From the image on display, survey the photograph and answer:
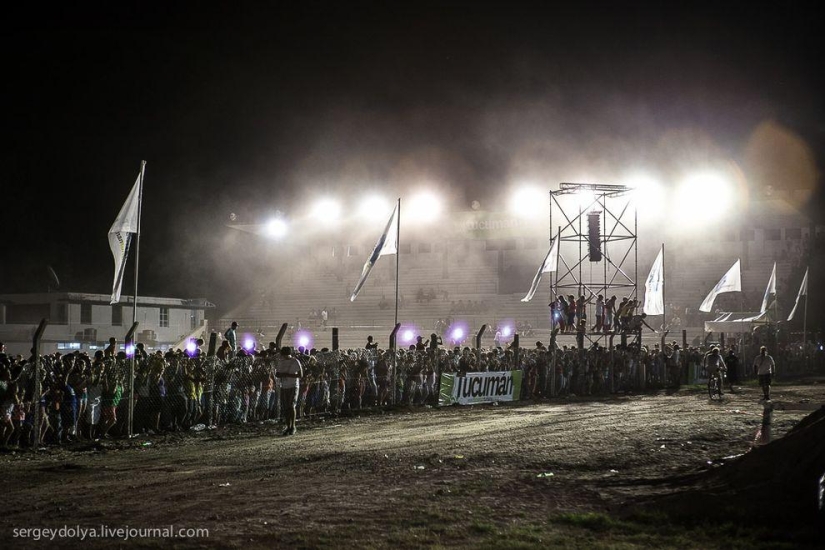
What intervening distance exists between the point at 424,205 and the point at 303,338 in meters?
11.8

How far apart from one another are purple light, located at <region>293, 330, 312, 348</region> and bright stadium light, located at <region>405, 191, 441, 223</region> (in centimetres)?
1114

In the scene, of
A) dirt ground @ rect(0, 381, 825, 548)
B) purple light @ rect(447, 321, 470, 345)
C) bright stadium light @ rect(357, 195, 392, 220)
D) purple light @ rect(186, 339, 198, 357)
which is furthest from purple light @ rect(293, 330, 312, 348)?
dirt ground @ rect(0, 381, 825, 548)

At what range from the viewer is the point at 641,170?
43781 millimetres

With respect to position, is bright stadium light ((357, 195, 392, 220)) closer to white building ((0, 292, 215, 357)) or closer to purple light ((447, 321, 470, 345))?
purple light ((447, 321, 470, 345))

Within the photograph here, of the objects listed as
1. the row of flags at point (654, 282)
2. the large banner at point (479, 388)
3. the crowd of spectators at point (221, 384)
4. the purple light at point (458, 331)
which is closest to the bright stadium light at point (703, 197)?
A: the row of flags at point (654, 282)

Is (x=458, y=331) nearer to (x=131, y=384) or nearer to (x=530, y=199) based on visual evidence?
(x=530, y=199)

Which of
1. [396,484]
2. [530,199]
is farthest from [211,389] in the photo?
[530,199]

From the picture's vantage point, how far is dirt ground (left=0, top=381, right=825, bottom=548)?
22.0ft

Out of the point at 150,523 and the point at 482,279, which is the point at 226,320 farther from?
the point at 150,523

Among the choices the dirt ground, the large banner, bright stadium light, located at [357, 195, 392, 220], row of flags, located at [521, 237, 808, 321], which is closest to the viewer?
the dirt ground

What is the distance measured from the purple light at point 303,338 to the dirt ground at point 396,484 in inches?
1166

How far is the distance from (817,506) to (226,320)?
49084 millimetres

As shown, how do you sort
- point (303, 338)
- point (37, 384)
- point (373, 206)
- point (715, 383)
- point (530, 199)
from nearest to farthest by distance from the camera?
point (37, 384) < point (715, 383) < point (303, 338) < point (530, 199) < point (373, 206)

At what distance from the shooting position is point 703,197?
146 feet
